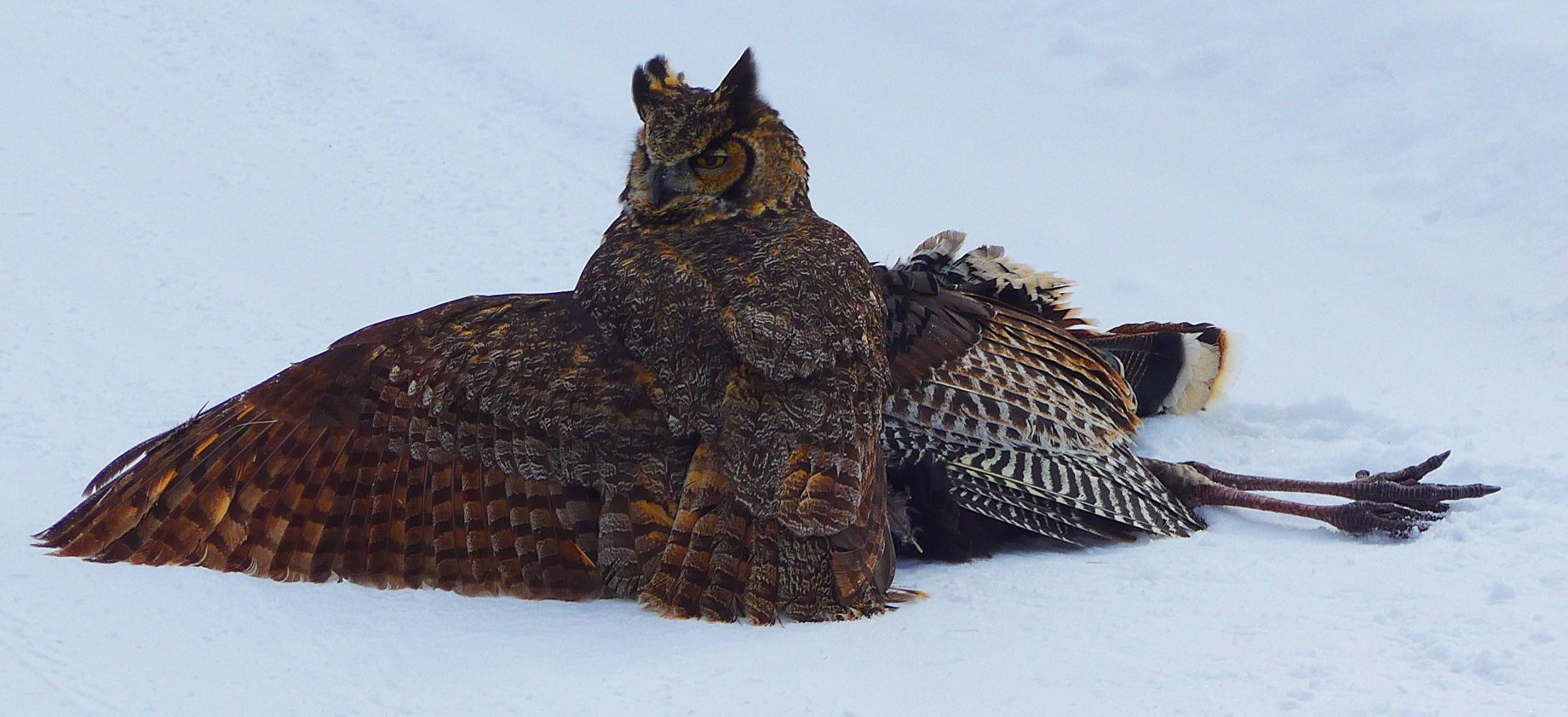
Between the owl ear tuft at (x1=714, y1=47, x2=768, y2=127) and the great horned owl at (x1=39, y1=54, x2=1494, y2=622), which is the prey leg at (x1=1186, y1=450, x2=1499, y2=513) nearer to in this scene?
the great horned owl at (x1=39, y1=54, x2=1494, y2=622)

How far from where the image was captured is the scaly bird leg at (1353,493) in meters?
4.94

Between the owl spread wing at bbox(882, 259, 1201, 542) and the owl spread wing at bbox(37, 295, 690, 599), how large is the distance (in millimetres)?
987

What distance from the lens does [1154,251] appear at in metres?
8.11

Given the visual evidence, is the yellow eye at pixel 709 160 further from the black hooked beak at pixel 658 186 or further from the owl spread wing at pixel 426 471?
the owl spread wing at pixel 426 471

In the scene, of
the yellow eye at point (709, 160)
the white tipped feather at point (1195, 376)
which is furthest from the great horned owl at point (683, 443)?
the white tipped feather at point (1195, 376)

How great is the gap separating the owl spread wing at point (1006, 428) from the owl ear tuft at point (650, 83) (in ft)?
3.29

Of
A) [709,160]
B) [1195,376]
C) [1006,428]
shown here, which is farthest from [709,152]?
[1195,376]

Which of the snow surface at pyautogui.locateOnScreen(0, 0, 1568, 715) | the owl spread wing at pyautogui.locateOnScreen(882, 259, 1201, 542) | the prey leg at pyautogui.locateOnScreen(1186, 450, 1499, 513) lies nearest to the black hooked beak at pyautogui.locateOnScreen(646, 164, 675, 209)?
the owl spread wing at pyautogui.locateOnScreen(882, 259, 1201, 542)

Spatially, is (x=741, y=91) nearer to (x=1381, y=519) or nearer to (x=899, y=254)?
(x=1381, y=519)

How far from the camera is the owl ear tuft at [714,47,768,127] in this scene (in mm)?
4949

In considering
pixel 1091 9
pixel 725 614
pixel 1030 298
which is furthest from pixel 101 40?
pixel 725 614

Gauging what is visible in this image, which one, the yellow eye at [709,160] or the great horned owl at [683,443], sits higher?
the yellow eye at [709,160]

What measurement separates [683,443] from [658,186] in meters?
1.11

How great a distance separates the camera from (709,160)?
5109 mm
